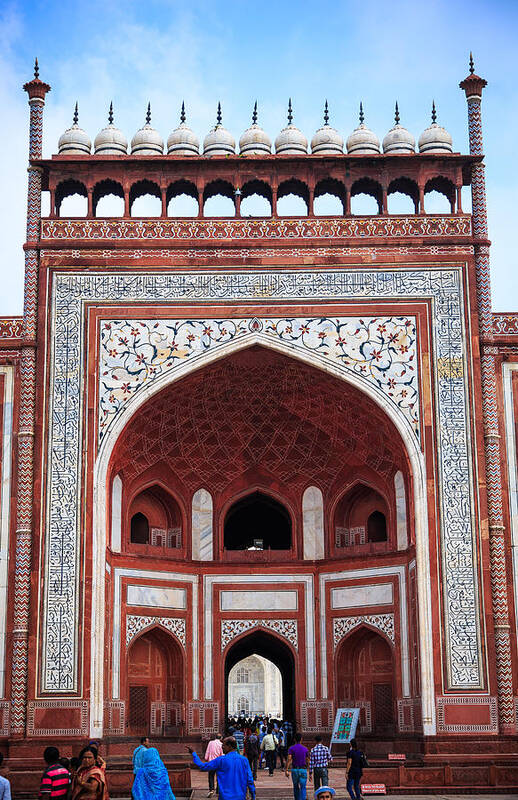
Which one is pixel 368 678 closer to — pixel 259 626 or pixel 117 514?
pixel 259 626

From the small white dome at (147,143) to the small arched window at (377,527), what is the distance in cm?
607

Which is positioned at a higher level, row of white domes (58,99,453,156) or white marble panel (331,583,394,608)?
row of white domes (58,99,453,156)

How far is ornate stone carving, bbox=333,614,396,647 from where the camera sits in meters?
16.4

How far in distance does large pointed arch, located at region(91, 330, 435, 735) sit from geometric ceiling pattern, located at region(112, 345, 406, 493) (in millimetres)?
153

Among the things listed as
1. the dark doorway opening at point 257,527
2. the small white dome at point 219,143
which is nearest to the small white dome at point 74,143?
the small white dome at point 219,143

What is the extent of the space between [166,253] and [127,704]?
621 centimetres

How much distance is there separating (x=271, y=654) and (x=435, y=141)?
328 inches

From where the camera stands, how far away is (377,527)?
17359mm

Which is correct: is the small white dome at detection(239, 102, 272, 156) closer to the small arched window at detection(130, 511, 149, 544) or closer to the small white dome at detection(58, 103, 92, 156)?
the small white dome at detection(58, 103, 92, 156)

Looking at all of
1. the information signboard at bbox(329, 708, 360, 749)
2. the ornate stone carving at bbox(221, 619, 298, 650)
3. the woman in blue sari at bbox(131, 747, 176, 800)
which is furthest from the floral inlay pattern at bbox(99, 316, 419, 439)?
the woman in blue sari at bbox(131, 747, 176, 800)

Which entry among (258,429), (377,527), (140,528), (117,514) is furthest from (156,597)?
(377,527)

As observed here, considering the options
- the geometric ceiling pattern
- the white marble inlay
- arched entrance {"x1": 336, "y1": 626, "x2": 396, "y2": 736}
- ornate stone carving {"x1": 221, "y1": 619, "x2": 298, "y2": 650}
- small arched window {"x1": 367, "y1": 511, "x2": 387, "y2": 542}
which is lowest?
arched entrance {"x1": 336, "y1": 626, "x2": 396, "y2": 736}

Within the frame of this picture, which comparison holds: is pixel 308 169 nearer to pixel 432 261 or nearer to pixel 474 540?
pixel 432 261

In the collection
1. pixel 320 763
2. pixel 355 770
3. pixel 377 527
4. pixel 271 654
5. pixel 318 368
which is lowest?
pixel 355 770
